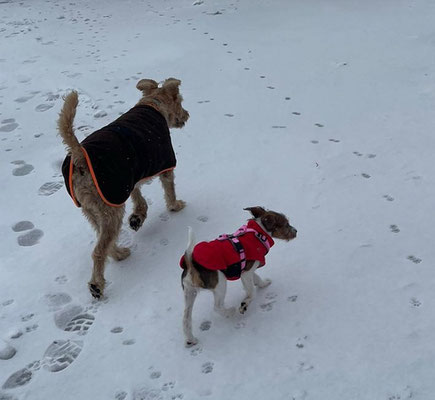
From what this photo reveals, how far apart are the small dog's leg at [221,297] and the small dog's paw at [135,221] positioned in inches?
46.9

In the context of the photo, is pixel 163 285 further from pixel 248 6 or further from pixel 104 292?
pixel 248 6

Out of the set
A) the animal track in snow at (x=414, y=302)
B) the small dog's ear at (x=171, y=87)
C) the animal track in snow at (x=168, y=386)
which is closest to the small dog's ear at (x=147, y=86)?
the small dog's ear at (x=171, y=87)

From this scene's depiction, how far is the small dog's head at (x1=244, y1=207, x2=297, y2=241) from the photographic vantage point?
8.74 feet

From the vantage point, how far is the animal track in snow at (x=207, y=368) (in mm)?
2350

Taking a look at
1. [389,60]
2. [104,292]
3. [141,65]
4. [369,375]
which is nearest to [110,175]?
[104,292]

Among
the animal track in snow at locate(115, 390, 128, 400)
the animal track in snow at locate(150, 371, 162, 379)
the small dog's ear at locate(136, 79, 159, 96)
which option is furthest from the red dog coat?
the small dog's ear at locate(136, 79, 159, 96)

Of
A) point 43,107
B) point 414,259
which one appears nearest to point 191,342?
point 414,259

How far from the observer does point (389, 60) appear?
6.46 m

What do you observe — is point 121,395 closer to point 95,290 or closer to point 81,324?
point 81,324

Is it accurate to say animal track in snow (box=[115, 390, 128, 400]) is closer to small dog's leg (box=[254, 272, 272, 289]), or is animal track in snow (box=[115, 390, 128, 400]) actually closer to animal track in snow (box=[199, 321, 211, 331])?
animal track in snow (box=[199, 321, 211, 331])

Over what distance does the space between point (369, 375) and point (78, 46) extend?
7630 mm

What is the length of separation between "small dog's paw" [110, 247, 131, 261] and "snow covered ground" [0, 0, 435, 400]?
6 centimetres

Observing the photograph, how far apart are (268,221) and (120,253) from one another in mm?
1255

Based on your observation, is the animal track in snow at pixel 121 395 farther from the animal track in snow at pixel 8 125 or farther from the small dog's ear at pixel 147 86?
the animal track in snow at pixel 8 125
